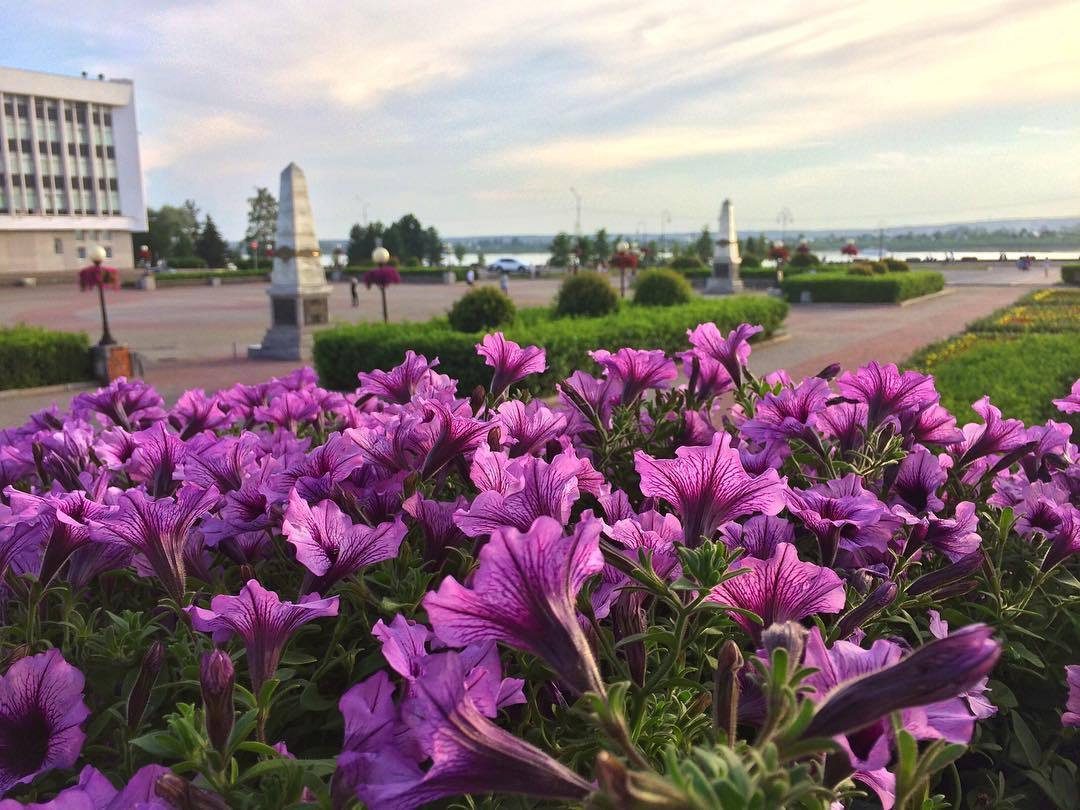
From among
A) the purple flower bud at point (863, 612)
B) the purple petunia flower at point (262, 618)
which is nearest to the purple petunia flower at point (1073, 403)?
the purple flower bud at point (863, 612)

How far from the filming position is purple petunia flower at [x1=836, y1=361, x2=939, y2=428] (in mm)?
1736

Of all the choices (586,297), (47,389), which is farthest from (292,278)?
(586,297)

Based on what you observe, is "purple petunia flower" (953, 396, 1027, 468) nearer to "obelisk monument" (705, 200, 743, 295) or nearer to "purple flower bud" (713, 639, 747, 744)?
"purple flower bud" (713, 639, 747, 744)

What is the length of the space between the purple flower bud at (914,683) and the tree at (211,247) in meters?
73.6

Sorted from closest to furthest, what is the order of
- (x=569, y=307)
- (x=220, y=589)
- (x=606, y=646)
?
1. (x=606, y=646)
2. (x=220, y=589)
3. (x=569, y=307)

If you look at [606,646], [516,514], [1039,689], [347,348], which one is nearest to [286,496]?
[516,514]

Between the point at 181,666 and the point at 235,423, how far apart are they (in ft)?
5.64

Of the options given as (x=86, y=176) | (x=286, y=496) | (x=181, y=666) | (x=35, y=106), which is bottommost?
(x=181, y=666)

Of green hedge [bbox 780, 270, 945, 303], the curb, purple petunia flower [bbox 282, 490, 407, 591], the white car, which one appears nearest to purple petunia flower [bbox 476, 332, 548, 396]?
purple petunia flower [bbox 282, 490, 407, 591]

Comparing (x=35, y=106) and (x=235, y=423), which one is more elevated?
(x=35, y=106)

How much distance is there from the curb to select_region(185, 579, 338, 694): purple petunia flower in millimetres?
14558

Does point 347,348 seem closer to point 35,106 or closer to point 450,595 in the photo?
point 450,595

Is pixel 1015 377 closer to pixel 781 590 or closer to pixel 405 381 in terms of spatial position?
pixel 405 381

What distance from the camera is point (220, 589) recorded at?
4.26 feet
